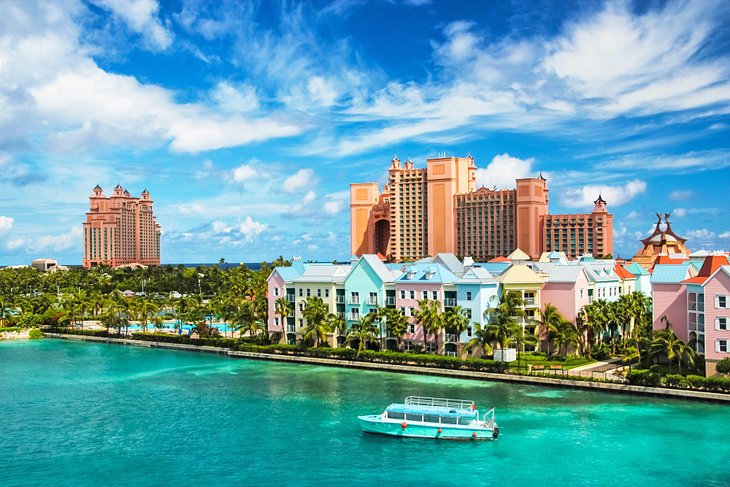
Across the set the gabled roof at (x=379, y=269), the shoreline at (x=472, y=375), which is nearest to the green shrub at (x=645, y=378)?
the shoreline at (x=472, y=375)

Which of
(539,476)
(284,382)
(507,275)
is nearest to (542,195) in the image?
(507,275)

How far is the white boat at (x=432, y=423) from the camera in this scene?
49.1 meters

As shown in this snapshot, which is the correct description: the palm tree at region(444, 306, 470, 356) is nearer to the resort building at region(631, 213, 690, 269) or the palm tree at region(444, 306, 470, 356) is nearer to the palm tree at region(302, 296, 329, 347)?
the palm tree at region(302, 296, 329, 347)

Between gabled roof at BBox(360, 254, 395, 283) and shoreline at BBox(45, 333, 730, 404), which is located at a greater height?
gabled roof at BBox(360, 254, 395, 283)

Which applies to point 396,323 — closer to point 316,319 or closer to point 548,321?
point 316,319

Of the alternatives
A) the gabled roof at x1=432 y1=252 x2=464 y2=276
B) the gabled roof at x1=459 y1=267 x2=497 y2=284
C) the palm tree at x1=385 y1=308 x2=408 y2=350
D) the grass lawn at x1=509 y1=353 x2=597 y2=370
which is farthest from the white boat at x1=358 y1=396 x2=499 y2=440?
the gabled roof at x1=432 y1=252 x2=464 y2=276

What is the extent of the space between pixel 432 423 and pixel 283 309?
134 ft

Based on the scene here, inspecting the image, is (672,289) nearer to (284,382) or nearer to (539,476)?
(539,476)

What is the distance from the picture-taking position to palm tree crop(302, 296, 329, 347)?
270 ft

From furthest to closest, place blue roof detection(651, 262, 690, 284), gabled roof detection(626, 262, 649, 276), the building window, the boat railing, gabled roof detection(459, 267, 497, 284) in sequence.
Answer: gabled roof detection(626, 262, 649, 276)
gabled roof detection(459, 267, 497, 284)
blue roof detection(651, 262, 690, 284)
the building window
the boat railing

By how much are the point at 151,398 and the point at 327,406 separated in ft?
55.7

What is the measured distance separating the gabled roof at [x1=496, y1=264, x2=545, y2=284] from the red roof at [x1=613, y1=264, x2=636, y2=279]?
18.9m

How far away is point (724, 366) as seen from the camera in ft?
191

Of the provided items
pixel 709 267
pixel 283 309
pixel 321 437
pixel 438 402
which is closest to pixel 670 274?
pixel 709 267
